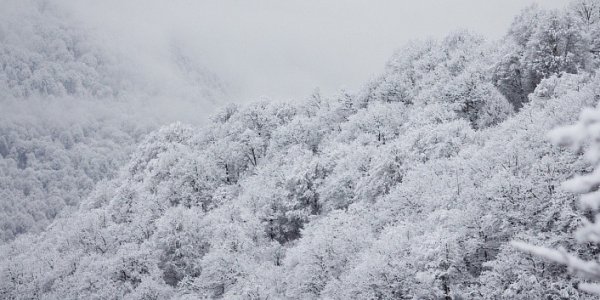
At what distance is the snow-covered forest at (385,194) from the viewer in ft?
129

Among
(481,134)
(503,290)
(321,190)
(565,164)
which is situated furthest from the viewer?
(321,190)

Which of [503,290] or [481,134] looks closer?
[503,290]

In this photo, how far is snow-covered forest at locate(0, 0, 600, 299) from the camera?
1544 inches

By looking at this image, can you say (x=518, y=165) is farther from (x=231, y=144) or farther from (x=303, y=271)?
(x=231, y=144)

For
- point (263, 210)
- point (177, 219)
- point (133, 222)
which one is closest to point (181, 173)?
point (133, 222)

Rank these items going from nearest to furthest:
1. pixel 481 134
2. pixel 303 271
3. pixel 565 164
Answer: pixel 565 164 < pixel 303 271 < pixel 481 134

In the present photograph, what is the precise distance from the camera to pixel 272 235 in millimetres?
80062

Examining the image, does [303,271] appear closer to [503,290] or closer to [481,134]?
[503,290]

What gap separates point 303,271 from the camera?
50.9 m

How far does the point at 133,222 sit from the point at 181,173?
47.7ft

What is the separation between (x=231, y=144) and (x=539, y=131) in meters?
77.8

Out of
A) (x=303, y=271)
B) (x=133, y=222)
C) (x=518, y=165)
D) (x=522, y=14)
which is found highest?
(x=522, y=14)

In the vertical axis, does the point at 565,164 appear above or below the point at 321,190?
above

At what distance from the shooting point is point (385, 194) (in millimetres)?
62375
